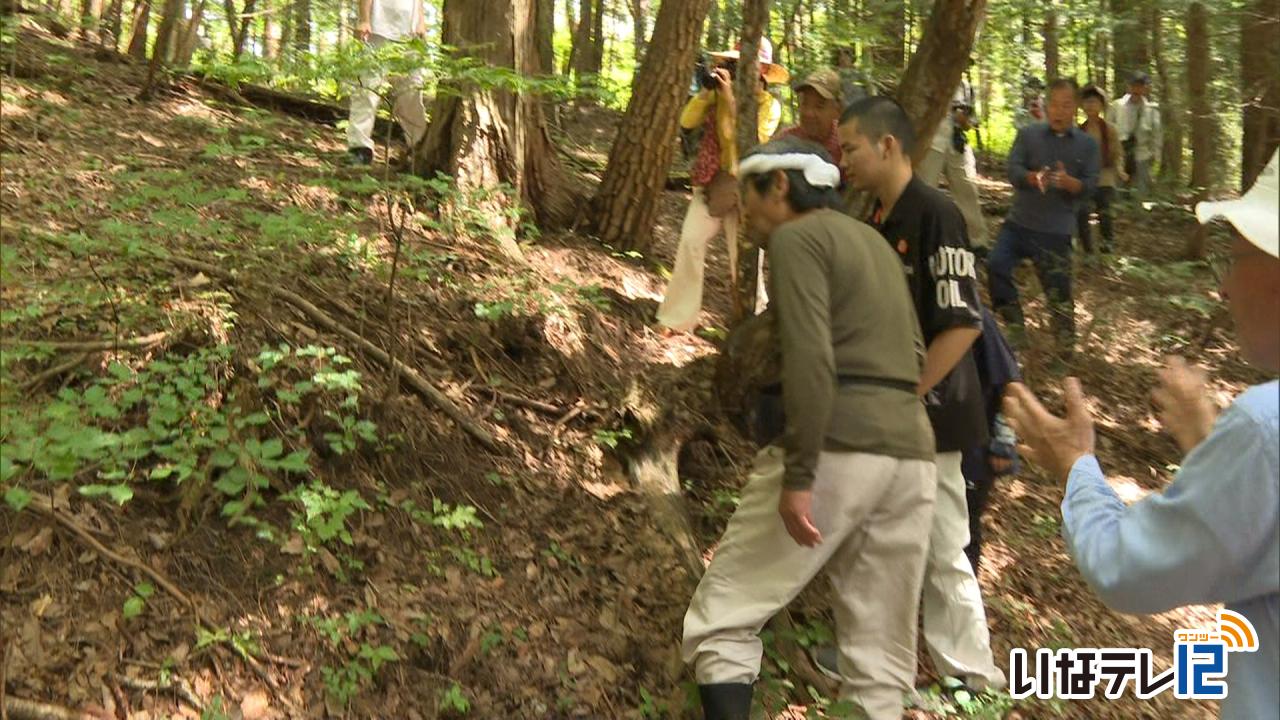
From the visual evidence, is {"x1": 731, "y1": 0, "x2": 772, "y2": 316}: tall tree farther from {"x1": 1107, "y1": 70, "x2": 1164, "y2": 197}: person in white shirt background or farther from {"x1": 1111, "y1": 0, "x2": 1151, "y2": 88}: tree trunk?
{"x1": 1107, "y1": 70, "x2": 1164, "y2": 197}: person in white shirt background

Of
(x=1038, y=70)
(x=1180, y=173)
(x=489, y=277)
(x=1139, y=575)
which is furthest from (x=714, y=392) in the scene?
(x=1038, y=70)

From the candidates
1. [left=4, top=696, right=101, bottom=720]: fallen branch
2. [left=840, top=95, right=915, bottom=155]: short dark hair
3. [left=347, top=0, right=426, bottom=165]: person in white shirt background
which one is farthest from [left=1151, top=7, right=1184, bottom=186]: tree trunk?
[left=4, top=696, right=101, bottom=720]: fallen branch

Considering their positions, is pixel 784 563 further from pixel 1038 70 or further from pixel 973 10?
pixel 1038 70

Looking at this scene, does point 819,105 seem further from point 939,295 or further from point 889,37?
point 889,37

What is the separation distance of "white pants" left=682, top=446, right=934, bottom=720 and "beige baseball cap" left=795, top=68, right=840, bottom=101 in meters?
2.17

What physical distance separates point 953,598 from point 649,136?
13.8 feet

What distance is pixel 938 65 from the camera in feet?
16.6

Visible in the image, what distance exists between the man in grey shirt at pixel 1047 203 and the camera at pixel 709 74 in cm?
228

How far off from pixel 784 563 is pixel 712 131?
151 inches

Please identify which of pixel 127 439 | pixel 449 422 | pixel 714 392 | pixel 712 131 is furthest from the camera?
pixel 712 131

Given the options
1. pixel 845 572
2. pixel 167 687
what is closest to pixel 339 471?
pixel 167 687

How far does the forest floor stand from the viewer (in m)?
3.44

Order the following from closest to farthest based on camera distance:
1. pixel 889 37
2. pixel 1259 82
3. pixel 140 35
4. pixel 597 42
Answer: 1. pixel 140 35
2. pixel 1259 82
3. pixel 889 37
4. pixel 597 42

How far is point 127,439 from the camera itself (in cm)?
352
